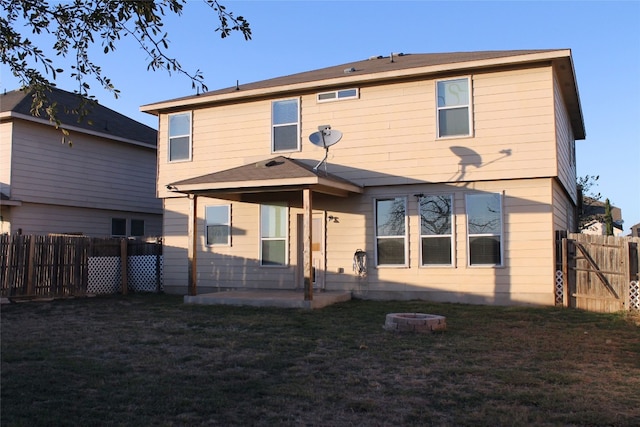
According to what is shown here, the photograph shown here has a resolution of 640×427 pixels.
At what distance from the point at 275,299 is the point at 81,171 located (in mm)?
10504

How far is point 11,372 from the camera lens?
607 cm

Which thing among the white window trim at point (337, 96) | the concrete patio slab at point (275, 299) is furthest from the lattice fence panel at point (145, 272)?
the white window trim at point (337, 96)

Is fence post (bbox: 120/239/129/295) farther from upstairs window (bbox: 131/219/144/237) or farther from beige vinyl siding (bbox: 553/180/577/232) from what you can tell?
→ beige vinyl siding (bbox: 553/180/577/232)

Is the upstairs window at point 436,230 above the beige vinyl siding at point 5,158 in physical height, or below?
below

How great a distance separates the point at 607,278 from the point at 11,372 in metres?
10.4

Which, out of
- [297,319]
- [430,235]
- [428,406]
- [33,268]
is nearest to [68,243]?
[33,268]

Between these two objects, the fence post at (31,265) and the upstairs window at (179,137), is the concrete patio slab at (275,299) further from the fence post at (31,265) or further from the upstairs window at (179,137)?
the upstairs window at (179,137)

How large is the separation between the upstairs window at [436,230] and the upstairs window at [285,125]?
363 centimetres

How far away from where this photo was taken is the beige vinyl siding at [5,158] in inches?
667

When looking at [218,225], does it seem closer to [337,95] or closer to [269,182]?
[269,182]

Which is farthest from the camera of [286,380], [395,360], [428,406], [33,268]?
[33,268]

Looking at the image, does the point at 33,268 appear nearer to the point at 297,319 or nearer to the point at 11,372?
the point at 297,319

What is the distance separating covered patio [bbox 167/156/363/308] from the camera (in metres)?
11.6

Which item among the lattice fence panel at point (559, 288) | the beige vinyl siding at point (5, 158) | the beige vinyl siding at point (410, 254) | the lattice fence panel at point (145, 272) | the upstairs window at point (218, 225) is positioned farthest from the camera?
the beige vinyl siding at point (5, 158)
